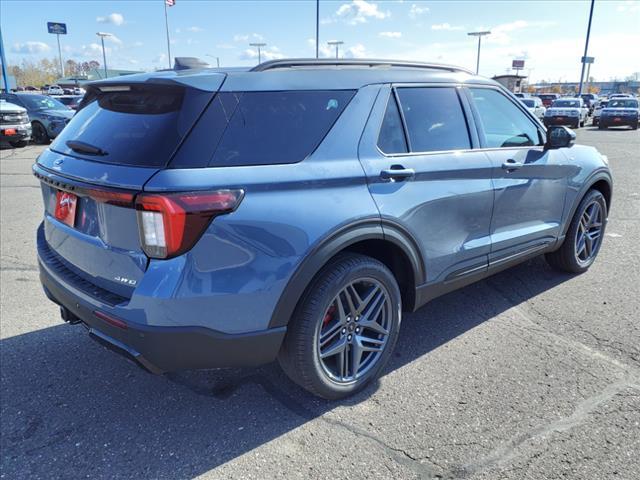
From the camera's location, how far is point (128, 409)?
2.86 m

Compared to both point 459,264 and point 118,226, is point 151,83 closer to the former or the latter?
point 118,226

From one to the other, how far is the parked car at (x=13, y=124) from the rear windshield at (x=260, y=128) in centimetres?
1532

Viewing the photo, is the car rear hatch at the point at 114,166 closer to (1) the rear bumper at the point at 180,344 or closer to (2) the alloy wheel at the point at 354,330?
(1) the rear bumper at the point at 180,344

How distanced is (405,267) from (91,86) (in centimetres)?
213

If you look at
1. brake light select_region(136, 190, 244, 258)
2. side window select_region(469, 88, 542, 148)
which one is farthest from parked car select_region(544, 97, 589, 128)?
brake light select_region(136, 190, 244, 258)

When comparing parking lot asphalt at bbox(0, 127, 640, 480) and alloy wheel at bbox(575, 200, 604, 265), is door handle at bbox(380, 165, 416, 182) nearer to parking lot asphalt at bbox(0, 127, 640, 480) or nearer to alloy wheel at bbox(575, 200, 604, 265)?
parking lot asphalt at bbox(0, 127, 640, 480)

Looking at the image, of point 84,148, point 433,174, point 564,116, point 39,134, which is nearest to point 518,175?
point 433,174

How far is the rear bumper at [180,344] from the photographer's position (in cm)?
227

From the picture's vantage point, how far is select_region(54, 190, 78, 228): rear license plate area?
2643 mm

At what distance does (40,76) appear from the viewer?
356 feet

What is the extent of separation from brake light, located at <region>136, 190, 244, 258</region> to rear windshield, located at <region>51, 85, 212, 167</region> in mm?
193

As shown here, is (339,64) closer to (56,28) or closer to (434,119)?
(434,119)

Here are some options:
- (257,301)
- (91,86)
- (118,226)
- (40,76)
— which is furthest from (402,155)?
(40,76)

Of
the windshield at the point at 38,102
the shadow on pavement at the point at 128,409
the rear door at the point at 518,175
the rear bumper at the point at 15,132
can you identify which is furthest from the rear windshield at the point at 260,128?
the windshield at the point at 38,102
